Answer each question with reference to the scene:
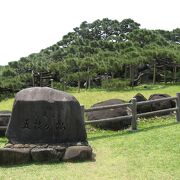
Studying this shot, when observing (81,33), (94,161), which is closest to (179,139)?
(94,161)

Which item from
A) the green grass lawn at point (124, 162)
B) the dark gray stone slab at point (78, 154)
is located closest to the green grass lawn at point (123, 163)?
the green grass lawn at point (124, 162)

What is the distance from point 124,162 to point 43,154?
6.22 ft

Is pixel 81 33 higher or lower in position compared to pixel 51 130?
higher

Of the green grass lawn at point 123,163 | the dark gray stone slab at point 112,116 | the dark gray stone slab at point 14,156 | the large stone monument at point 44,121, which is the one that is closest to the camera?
the green grass lawn at point 123,163

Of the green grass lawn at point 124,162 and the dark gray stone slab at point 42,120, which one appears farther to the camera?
the dark gray stone slab at point 42,120

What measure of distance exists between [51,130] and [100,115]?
4042 mm

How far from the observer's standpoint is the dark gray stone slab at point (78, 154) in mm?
8922

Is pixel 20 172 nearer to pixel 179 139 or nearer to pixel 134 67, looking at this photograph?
pixel 179 139

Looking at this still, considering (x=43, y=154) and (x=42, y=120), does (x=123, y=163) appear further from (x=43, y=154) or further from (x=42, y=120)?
(x=42, y=120)

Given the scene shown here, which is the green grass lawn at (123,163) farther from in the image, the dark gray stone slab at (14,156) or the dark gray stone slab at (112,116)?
the dark gray stone slab at (112,116)

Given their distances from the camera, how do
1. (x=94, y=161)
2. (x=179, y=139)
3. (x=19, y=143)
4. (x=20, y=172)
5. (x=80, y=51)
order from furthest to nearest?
(x=80, y=51) → (x=179, y=139) → (x=19, y=143) → (x=94, y=161) → (x=20, y=172)

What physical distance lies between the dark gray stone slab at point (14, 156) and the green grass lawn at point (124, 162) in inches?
10.0

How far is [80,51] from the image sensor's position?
42.3 metres

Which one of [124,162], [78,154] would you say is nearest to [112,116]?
[78,154]
